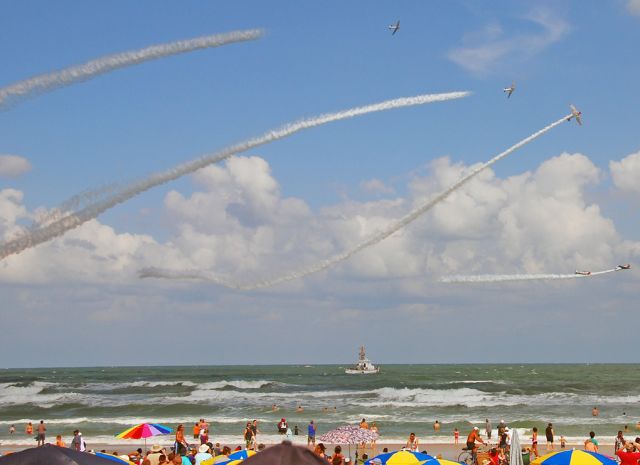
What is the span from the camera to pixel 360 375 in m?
129

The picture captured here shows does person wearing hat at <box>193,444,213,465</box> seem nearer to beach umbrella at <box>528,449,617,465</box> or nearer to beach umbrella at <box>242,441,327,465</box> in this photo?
beach umbrella at <box>528,449,617,465</box>

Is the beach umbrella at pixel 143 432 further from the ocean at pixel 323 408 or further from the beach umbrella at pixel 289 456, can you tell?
the beach umbrella at pixel 289 456

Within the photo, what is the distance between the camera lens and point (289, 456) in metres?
10.5

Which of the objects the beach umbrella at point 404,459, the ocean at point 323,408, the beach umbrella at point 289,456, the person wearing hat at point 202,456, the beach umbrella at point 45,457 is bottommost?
the ocean at point 323,408

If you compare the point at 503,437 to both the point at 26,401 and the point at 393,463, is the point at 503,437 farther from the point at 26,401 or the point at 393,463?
the point at 26,401

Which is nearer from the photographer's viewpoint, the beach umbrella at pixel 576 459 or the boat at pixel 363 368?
the beach umbrella at pixel 576 459

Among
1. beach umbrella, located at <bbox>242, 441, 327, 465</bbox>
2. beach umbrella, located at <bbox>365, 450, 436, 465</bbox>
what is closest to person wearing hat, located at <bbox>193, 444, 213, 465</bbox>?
beach umbrella, located at <bbox>365, 450, 436, 465</bbox>

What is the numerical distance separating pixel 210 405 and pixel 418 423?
76.5 feet

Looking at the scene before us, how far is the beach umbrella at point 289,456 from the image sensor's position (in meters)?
10.4

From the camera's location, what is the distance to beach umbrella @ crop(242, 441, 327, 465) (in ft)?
34.2

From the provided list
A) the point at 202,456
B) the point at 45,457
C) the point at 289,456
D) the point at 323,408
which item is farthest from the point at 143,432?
the point at 323,408

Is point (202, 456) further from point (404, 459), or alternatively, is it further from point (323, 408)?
point (323, 408)

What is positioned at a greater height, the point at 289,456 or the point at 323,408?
the point at 289,456

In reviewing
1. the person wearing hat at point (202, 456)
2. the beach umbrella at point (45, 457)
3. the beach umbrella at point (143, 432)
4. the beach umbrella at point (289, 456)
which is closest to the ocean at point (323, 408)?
the beach umbrella at point (143, 432)
